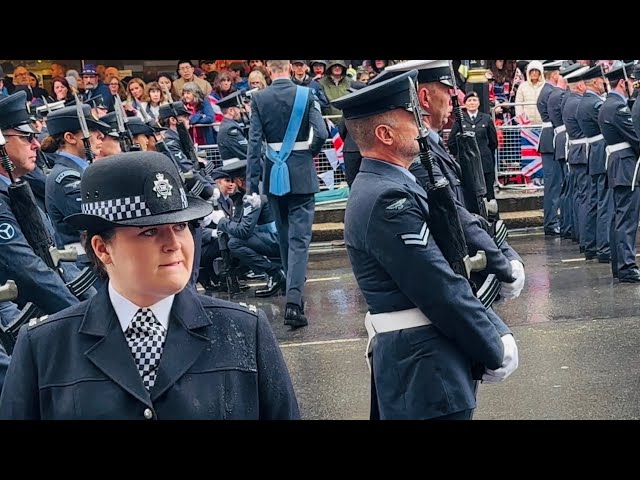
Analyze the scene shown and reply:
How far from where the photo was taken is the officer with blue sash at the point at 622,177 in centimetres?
1066

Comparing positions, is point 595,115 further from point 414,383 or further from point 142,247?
point 142,247

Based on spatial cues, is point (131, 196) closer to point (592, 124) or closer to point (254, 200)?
point (254, 200)

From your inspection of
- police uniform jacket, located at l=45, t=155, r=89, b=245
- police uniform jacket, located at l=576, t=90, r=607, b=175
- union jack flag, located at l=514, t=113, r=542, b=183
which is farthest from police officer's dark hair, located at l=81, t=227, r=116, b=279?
union jack flag, located at l=514, t=113, r=542, b=183

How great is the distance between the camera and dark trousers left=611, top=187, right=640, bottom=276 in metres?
10.6

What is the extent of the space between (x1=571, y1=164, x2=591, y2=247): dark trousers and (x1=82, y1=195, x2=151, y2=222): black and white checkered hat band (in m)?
9.99

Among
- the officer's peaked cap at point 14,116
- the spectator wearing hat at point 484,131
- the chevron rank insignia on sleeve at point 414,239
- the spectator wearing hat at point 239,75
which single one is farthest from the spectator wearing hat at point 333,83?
the chevron rank insignia on sleeve at point 414,239

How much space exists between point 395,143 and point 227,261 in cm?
689

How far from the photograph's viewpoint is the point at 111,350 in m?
2.90

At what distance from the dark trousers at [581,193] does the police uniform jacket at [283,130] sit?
405 cm

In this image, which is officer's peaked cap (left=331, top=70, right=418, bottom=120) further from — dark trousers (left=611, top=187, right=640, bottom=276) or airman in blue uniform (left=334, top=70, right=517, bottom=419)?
dark trousers (left=611, top=187, right=640, bottom=276)

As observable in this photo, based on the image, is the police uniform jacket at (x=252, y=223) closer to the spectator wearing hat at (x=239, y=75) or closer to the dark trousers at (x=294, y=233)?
the dark trousers at (x=294, y=233)

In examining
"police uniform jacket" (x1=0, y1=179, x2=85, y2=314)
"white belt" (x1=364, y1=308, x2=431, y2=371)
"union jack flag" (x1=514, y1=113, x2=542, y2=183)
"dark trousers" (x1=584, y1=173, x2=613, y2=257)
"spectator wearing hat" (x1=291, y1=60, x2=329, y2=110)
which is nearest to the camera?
"white belt" (x1=364, y1=308, x2=431, y2=371)

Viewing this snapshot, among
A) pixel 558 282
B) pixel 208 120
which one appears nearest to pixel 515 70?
pixel 208 120

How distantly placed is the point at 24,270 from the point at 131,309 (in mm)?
2691
